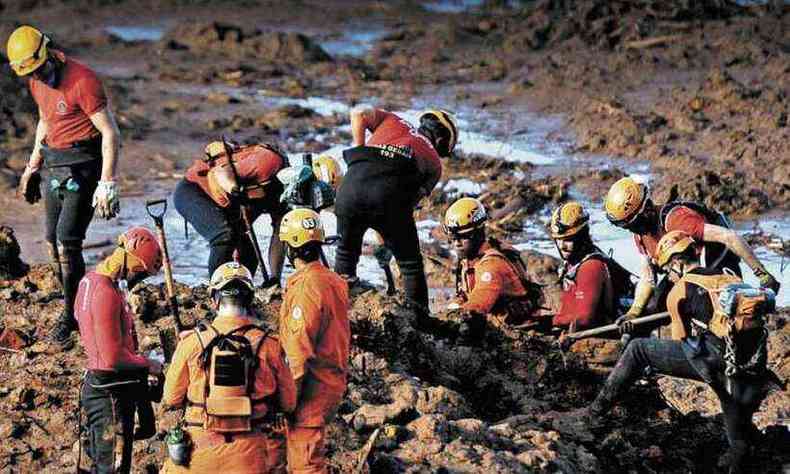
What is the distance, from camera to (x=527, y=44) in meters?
25.6

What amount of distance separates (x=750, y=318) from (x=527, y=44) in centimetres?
1720

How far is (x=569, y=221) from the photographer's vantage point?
10773 millimetres

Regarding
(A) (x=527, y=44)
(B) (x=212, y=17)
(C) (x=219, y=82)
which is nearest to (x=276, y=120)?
(C) (x=219, y=82)

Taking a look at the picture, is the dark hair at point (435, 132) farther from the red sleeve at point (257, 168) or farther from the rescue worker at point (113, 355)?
the rescue worker at point (113, 355)

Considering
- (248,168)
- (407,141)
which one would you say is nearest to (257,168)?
(248,168)

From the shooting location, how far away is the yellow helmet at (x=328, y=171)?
11359 mm

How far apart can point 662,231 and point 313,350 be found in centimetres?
372

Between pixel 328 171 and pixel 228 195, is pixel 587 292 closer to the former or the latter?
pixel 328 171

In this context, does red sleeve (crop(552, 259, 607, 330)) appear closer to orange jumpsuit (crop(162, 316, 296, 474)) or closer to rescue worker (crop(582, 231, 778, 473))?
rescue worker (crop(582, 231, 778, 473))

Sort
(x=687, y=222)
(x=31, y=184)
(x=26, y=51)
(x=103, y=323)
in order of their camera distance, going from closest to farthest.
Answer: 1. (x=103, y=323)
2. (x=26, y=51)
3. (x=687, y=222)
4. (x=31, y=184)

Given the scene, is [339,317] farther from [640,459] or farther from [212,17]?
[212,17]

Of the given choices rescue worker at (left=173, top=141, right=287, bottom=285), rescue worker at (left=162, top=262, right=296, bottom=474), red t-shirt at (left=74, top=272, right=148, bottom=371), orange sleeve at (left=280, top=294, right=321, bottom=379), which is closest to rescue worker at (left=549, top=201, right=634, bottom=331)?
rescue worker at (left=173, top=141, right=287, bottom=285)

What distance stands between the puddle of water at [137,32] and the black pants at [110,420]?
20.5 m

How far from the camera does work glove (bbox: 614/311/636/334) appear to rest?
1035 cm
